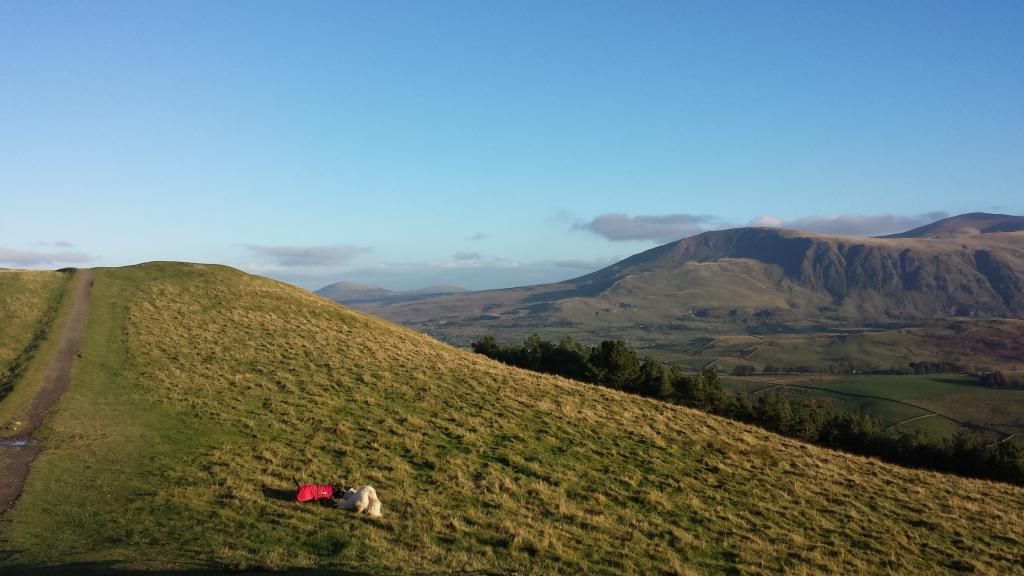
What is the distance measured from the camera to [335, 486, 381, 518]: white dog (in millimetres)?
17281

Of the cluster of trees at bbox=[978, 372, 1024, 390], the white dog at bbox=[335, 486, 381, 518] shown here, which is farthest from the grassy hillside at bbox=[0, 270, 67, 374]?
the cluster of trees at bbox=[978, 372, 1024, 390]

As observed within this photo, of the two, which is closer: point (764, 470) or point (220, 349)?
point (764, 470)

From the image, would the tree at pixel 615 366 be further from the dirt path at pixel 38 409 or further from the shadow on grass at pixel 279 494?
the shadow on grass at pixel 279 494

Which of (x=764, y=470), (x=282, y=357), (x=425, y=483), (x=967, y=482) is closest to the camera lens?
(x=425, y=483)

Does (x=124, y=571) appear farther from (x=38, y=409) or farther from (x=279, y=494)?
(x=38, y=409)

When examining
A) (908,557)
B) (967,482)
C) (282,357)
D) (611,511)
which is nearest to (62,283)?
(282,357)

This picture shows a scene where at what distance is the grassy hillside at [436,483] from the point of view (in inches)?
614

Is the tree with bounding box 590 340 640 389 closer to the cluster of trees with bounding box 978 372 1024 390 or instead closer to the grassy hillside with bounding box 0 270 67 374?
the grassy hillside with bounding box 0 270 67 374

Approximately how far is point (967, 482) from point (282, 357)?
138 ft

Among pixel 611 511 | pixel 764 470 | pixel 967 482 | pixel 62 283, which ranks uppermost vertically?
pixel 62 283

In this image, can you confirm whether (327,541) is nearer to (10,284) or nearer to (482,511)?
(482,511)

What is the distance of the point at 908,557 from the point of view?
1953 cm

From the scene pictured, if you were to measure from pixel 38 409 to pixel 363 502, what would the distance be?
19893 millimetres

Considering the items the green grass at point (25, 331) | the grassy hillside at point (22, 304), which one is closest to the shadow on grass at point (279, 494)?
the green grass at point (25, 331)
